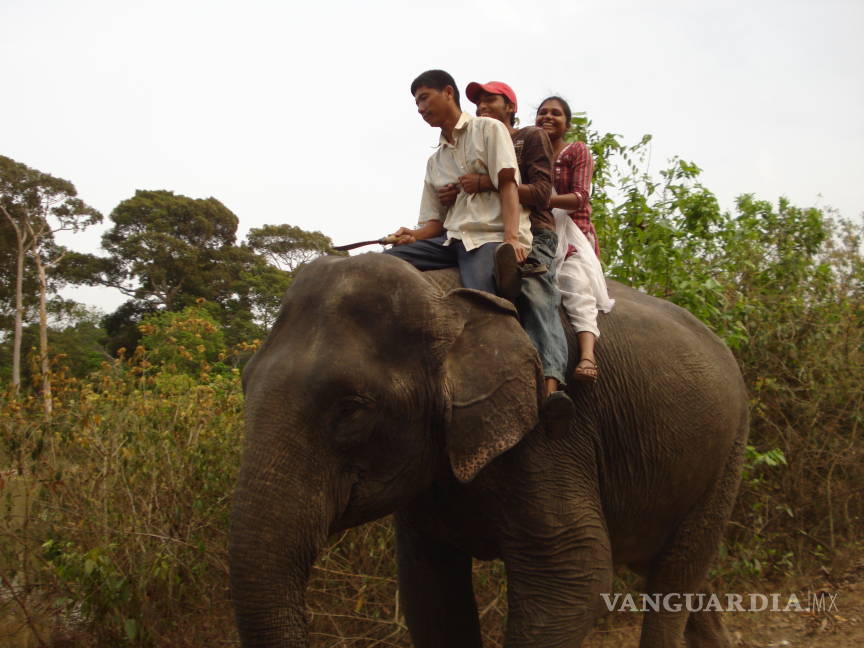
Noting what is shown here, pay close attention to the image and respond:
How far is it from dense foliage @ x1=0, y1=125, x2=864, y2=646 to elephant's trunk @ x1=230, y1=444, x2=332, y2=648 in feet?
6.50

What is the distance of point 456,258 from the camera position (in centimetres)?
332

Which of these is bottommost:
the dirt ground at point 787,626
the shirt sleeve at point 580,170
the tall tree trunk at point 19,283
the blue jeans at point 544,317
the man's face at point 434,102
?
the dirt ground at point 787,626

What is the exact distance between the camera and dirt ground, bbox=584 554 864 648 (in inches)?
→ 204

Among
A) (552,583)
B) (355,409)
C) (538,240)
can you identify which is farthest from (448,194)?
(552,583)

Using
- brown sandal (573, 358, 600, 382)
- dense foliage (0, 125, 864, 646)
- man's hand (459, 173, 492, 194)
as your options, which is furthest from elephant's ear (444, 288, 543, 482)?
dense foliage (0, 125, 864, 646)

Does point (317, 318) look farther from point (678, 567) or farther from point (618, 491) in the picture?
point (678, 567)

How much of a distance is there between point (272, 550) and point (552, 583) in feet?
3.81

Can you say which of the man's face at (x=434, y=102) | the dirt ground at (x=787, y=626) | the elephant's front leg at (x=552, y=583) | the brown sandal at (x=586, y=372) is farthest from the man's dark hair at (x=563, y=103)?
the dirt ground at (x=787, y=626)

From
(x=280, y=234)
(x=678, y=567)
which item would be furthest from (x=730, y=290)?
(x=280, y=234)

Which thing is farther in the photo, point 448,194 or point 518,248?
point 448,194

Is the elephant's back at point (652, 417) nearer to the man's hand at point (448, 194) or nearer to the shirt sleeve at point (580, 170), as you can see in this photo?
the shirt sleeve at point (580, 170)

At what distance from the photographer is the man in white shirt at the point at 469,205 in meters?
3.11

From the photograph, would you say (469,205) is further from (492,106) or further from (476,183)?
(492,106)

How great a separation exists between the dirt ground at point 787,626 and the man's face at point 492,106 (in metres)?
3.39
